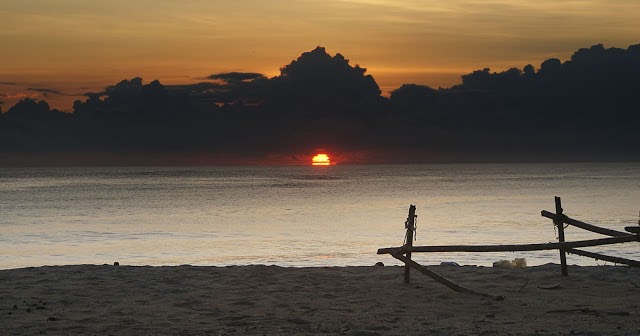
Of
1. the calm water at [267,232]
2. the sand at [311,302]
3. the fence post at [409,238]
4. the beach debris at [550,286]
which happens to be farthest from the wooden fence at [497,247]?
the calm water at [267,232]

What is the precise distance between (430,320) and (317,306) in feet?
6.85

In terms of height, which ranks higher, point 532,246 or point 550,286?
point 532,246

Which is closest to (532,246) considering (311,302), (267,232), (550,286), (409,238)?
(550,286)

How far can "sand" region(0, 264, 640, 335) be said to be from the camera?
10.7 m

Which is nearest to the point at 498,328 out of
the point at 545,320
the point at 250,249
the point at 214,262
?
the point at 545,320

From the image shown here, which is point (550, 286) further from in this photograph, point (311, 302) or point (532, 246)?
point (311, 302)

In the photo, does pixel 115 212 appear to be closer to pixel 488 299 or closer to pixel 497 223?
pixel 497 223

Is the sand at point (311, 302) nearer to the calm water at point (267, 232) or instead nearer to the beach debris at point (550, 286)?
the beach debris at point (550, 286)

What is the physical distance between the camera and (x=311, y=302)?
12.7m

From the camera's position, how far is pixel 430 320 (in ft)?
36.7

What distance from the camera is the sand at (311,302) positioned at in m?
10.7

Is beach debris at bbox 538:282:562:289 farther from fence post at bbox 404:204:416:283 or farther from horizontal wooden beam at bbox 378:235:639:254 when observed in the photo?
fence post at bbox 404:204:416:283

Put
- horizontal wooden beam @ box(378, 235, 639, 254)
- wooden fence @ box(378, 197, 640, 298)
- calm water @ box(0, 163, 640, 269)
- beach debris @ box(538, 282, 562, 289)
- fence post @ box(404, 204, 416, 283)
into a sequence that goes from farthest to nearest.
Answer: calm water @ box(0, 163, 640, 269), beach debris @ box(538, 282, 562, 289), fence post @ box(404, 204, 416, 283), wooden fence @ box(378, 197, 640, 298), horizontal wooden beam @ box(378, 235, 639, 254)

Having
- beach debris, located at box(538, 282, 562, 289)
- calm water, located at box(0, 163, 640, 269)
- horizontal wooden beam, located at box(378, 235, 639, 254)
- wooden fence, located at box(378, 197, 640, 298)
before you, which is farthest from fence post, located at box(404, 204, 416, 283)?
calm water, located at box(0, 163, 640, 269)
